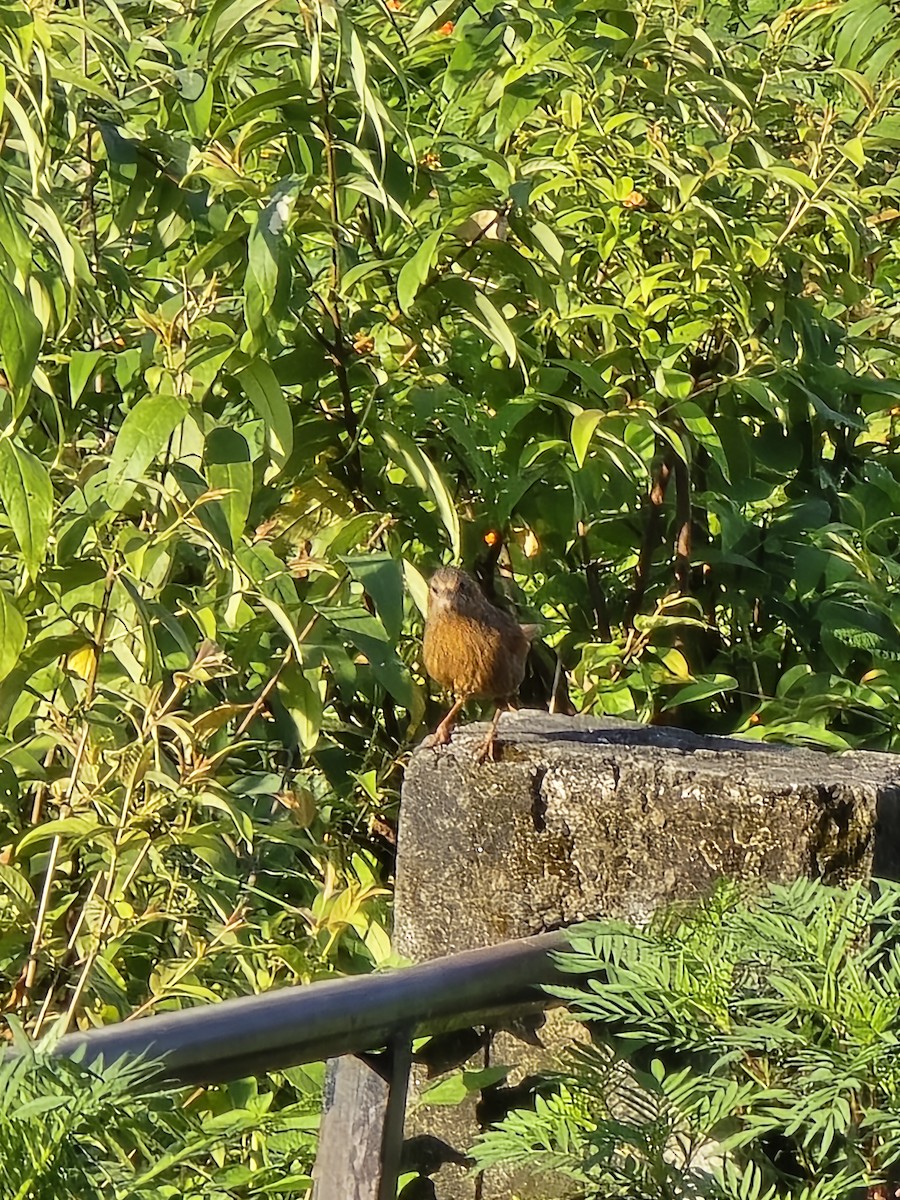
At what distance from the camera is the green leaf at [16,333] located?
1.79 meters

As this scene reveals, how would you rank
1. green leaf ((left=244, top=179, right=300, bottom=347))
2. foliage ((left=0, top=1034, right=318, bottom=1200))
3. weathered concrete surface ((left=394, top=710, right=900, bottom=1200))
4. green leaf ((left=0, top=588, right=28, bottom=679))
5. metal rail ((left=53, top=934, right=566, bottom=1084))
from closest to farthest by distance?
1. foliage ((left=0, top=1034, right=318, bottom=1200))
2. metal rail ((left=53, top=934, right=566, bottom=1084))
3. weathered concrete surface ((left=394, top=710, right=900, bottom=1200))
4. green leaf ((left=0, top=588, right=28, bottom=679))
5. green leaf ((left=244, top=179, right=300, bottom=347))

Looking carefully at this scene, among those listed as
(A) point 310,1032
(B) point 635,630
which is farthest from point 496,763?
(B) point 635,630

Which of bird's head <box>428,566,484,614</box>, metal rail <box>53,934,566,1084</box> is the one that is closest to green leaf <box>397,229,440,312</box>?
bird's head <box>428,566,484,614</box>

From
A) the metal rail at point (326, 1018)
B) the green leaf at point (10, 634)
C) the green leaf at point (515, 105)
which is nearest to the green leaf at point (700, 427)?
the green leaf at point (515, 105)

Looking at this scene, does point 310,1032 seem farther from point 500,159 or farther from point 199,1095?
point 500,159

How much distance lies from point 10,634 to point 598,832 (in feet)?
2.81

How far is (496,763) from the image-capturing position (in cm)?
227

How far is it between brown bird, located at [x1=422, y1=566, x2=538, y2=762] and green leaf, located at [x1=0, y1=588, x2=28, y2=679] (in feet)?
2.68

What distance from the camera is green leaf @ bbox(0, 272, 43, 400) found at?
179cm

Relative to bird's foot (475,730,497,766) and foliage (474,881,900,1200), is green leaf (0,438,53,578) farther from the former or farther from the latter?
foliage (474,881,900,1200)

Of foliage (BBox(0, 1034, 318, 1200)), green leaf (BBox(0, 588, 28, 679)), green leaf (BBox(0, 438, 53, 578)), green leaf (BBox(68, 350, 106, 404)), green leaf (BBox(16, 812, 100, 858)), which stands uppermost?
foliage (BBox(0, 1034, 318, 1200))

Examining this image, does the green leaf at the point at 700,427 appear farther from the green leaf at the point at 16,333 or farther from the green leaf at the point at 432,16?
the green leaf at the point at 16,333

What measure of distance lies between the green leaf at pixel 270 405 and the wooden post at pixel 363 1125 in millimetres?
1066

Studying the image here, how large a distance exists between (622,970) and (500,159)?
1731 millimetres
